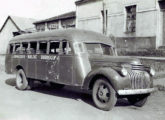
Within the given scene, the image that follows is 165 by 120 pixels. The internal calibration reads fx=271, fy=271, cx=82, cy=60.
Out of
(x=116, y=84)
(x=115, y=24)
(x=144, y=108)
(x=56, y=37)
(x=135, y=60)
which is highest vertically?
(x=115, y=24)

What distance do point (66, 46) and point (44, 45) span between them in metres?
1.48

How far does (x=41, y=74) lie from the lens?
9.76 metres

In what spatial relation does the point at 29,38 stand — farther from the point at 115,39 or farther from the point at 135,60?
the point at 115,39

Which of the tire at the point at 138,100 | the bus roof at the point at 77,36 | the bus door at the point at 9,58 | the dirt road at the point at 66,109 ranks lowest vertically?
the dirt road at the point at 66,109

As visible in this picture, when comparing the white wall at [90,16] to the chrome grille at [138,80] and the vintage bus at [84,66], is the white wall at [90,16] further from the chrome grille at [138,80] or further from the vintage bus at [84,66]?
the chrome grille at [138,80]

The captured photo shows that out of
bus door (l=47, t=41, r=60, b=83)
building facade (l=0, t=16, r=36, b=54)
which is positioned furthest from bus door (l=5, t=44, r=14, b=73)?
building facade (l=0, t=16, r=36, b=54)

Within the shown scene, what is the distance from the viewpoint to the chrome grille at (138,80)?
23.8ft

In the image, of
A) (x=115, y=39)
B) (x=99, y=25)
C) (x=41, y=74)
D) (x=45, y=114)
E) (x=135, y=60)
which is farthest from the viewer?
(x=99, y=25)

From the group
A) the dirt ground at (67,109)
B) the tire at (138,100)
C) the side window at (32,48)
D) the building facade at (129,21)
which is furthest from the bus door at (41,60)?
the building facade at (129,21)

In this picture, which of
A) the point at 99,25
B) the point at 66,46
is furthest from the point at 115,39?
the point at 66,46

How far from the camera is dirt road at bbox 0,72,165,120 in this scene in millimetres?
6523

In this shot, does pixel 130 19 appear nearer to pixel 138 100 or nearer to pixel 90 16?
pixel 90 16

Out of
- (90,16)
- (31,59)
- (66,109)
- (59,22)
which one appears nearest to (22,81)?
(31,59)

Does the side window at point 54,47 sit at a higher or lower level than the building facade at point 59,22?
lower
